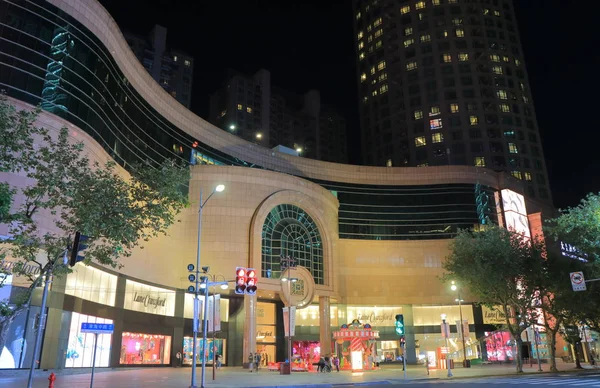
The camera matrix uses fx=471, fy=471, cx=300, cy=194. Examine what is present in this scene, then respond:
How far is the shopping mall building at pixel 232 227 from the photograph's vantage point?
34.9 meters

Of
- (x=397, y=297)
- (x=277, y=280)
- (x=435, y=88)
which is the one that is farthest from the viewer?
(x=435, y=88)

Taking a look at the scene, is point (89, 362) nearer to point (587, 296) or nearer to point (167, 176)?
point (167, 176)

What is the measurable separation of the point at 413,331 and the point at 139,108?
1985 inches

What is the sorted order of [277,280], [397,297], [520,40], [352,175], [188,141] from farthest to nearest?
[520,40], [352,175], [397,297], [188,141], [277,280]

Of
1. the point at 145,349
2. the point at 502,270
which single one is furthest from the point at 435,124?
the point at 145,349

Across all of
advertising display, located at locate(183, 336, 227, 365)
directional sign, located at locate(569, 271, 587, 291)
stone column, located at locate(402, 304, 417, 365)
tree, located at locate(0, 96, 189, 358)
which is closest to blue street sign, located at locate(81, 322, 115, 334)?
tree, located at locate(0, 96, 189, 358)

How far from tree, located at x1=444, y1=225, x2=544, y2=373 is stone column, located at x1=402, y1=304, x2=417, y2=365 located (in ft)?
72.3

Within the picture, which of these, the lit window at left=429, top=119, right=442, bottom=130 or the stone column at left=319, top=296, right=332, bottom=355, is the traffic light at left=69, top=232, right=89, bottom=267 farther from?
the lit window at left=429, top=119, right=442, bottom=130

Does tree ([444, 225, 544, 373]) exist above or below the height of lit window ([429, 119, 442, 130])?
below

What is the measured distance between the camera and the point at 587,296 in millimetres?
47469

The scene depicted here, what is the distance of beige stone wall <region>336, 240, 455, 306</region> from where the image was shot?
231ft

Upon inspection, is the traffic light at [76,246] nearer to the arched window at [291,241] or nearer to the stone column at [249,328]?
the stone column at [249,328]

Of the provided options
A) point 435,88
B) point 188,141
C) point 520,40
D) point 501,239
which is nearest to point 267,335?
point 188,141

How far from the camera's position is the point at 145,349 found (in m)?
47.0
